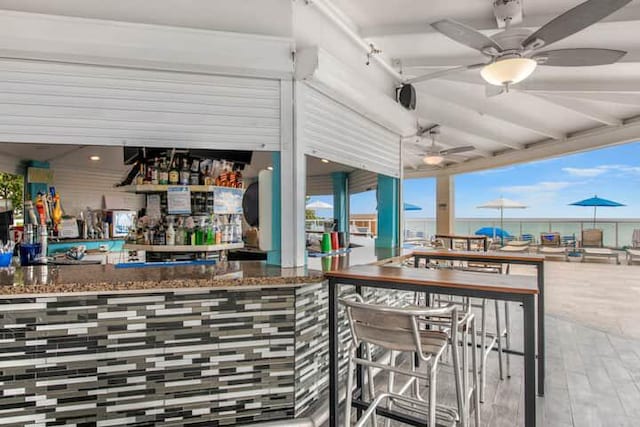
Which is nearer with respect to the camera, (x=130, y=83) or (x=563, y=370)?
(x=130, y=83)

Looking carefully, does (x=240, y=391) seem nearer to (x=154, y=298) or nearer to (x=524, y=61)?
(x=154, y=298)

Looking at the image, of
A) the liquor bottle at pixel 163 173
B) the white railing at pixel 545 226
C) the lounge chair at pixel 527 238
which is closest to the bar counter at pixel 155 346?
the liquor bottle at pixel 163 173

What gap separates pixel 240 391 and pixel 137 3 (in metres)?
2.55

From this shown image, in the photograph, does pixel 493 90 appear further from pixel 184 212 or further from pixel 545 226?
pixel 545 226

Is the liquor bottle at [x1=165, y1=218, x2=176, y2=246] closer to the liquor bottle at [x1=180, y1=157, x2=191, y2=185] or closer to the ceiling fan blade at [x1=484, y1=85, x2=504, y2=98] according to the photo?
the liquor bottle at [x1=180, y1=157, x2=191, y2=185]

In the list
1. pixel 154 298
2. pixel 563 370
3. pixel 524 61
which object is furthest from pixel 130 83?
pixel 563 370

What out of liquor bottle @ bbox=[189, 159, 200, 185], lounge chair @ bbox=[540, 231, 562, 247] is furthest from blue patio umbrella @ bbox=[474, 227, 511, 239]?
liquor bottle @ bbox=[189, 159, 200, 185]

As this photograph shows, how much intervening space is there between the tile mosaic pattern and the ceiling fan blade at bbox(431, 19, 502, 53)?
6.38 feet

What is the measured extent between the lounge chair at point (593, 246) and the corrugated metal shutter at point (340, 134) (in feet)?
30.7

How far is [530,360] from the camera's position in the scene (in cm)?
183

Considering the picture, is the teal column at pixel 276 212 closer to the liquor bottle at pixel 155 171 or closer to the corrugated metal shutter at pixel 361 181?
the liquor bottle at pixel 155 171

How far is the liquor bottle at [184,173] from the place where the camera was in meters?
3.34

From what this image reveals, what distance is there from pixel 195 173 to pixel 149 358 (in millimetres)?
1675

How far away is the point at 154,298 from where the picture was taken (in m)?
2.24
